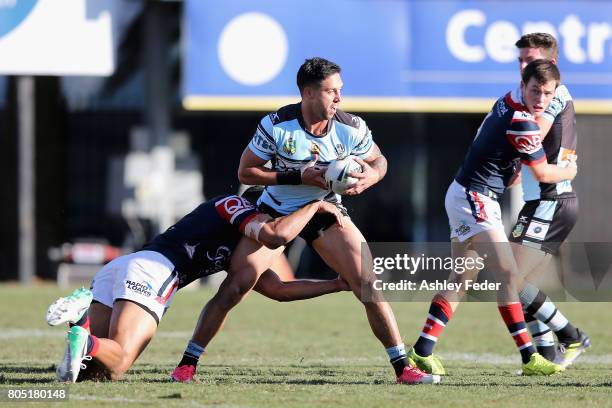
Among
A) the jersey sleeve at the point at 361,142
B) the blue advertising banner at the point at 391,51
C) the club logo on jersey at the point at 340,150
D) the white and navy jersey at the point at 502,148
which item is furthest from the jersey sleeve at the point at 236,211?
the blue advertising banner at the point at 391,51

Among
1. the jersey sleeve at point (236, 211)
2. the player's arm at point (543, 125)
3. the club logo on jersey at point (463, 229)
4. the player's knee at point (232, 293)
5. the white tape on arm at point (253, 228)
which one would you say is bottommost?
the player's knee at point (232, 293)

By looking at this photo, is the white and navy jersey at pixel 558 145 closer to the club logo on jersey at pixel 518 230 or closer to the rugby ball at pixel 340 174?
the club logo on jersey at pixel 518 230

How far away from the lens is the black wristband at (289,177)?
25.1 feet

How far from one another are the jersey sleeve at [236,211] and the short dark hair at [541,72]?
6.86ft

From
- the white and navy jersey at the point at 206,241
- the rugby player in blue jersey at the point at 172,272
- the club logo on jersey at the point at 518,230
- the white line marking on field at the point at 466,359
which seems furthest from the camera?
the white line marking on field at the point at 466,359

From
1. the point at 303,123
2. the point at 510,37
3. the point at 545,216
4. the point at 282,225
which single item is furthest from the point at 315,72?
the point at 510,37

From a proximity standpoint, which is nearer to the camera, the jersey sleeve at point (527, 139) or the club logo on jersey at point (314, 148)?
the club logo on jersey at point (314, 148)

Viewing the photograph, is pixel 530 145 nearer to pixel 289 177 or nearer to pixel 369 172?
pixel 369 172

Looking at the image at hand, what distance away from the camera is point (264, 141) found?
7727 millimetres

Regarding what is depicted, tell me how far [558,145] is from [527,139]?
804 mm

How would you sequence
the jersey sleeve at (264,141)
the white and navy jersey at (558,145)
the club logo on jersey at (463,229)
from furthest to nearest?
1. the white and navy jersey at (558,145)
2. the club logo on jersey at (463,229)
3. the jersey sleeve at (264,141)

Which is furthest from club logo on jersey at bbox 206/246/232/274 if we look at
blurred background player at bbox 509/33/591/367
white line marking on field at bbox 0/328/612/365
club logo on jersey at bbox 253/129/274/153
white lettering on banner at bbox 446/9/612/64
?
white lettering on banner at bbox 446/9/612/64

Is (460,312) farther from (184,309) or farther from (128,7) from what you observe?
(128,7)

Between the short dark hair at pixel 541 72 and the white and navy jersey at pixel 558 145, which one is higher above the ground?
the short dark hair at pixel 541 72
